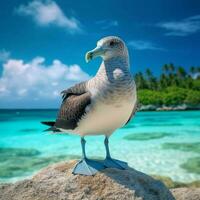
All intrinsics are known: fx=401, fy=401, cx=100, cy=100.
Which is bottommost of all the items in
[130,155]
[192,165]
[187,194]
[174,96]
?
[192,165]

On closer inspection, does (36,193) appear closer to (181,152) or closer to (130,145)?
(181,152)

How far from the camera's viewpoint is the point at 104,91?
350 cm

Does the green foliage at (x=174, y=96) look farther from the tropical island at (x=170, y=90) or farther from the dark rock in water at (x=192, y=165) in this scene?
the dark rock in water at (x=192, y=165)

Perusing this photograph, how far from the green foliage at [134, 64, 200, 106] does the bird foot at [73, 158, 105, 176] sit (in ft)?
208

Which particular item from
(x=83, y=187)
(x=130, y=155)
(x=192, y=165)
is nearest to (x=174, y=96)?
(x=130, y=155)

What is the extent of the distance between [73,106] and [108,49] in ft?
2.14

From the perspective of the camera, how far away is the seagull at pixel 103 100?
3494 mm

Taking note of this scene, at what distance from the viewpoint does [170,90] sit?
69.6 meters

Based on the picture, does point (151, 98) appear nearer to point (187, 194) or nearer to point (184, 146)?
point (184, 146)

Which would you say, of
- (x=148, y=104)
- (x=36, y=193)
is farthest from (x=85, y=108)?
(x=148, y=104)

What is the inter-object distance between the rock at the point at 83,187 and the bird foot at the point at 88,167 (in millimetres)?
44

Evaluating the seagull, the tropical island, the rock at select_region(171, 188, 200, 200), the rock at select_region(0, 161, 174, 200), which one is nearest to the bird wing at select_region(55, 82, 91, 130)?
the seagull

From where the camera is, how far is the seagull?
11.5ft

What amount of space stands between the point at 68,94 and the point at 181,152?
38.4 ft
